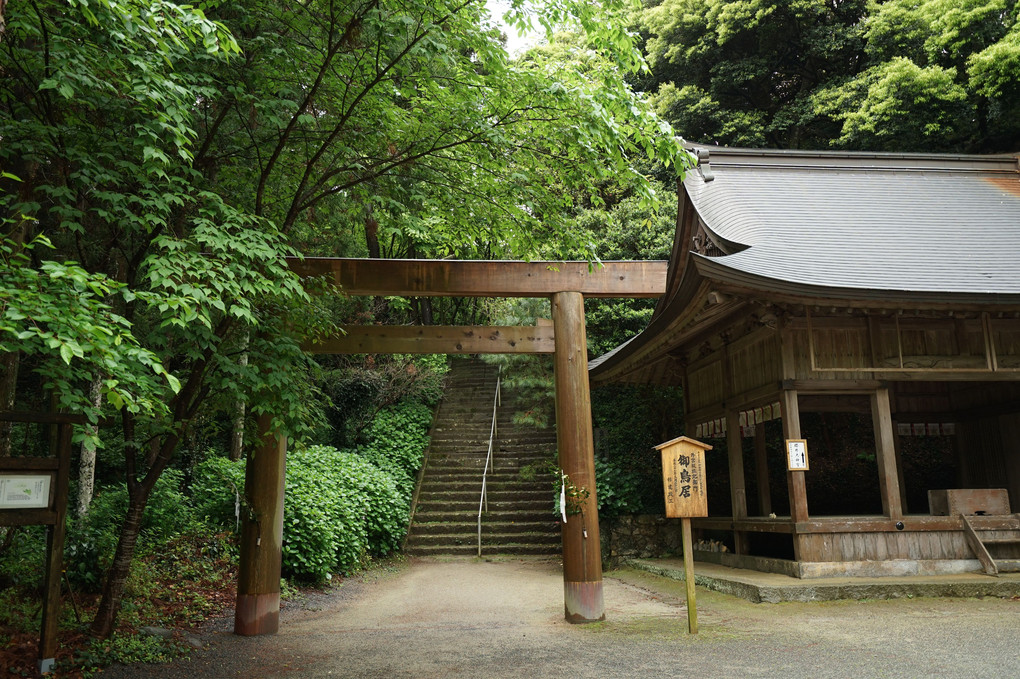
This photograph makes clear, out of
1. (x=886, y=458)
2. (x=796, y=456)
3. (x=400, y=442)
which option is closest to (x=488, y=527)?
(x=400, y=442)

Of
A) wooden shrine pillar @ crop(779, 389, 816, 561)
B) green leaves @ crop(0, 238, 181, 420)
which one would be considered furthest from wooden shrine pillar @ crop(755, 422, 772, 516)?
green leaves @ crop(0, 238, 181, 420)

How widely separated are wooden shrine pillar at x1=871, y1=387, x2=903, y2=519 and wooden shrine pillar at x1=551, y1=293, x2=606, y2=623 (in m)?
3.91

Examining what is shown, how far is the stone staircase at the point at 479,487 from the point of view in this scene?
13086 millimetres

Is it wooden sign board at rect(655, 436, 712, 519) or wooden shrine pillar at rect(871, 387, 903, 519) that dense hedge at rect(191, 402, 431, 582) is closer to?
wooden sign board at rect(655, 436, 712, 519)

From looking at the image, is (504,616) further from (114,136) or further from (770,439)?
(770,439)

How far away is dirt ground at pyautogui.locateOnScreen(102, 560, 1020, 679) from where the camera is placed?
16.5ft

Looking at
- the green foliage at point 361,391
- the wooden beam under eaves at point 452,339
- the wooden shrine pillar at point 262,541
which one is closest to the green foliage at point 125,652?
the wooden shrine pillar at point 262,541

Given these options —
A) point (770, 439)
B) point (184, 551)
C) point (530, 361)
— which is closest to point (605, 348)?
point (530, 361)

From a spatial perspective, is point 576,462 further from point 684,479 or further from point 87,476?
point 87,476

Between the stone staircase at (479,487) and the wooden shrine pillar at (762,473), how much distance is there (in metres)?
3.97

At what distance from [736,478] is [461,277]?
5.75m

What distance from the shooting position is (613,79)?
5.67 m

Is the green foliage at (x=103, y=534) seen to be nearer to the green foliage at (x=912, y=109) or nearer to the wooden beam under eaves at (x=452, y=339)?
the wooden beam under eaves at (x=452, y=339)

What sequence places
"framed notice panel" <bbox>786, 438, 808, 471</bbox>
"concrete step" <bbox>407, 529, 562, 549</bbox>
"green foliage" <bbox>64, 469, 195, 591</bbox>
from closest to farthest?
"green foliage" <bbox>64, 469, 195, 591</bbox>, "framed notice panel" <bbox>786, 438, 808, 471</bbox>, "concrete step" <bbox>407, 529, 562, 549</bbox>
